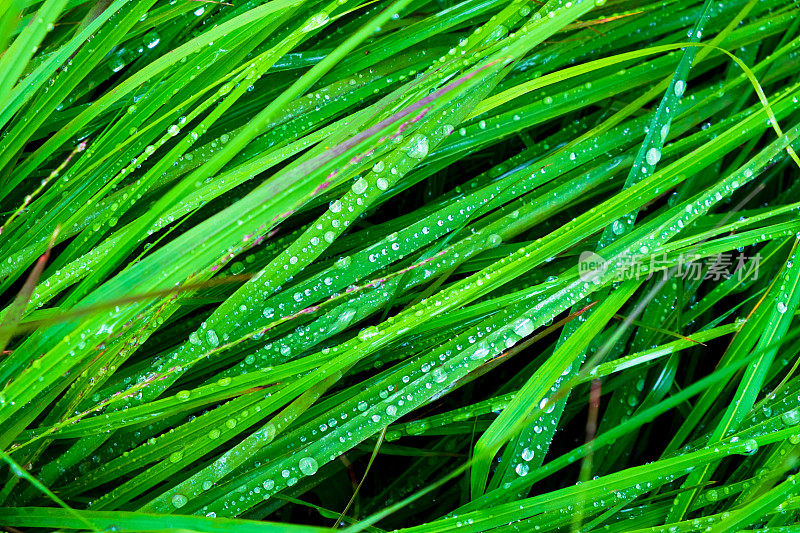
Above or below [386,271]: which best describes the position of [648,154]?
above

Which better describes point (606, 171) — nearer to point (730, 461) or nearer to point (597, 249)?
point (597, 249)

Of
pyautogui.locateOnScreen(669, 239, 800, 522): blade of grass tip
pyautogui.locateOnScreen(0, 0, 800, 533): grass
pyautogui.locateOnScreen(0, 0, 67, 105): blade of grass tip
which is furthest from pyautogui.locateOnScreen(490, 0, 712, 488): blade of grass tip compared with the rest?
pyautogui.locateOnScreen(0, 0, 67, 105): blade of grass tip

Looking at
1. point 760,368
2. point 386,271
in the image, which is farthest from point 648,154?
point 386,271

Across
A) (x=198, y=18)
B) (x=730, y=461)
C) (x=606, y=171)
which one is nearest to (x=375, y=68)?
(x=198, y=18)

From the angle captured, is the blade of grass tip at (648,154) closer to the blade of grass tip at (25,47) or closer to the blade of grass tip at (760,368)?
the blade of grass tip at (760,368)
